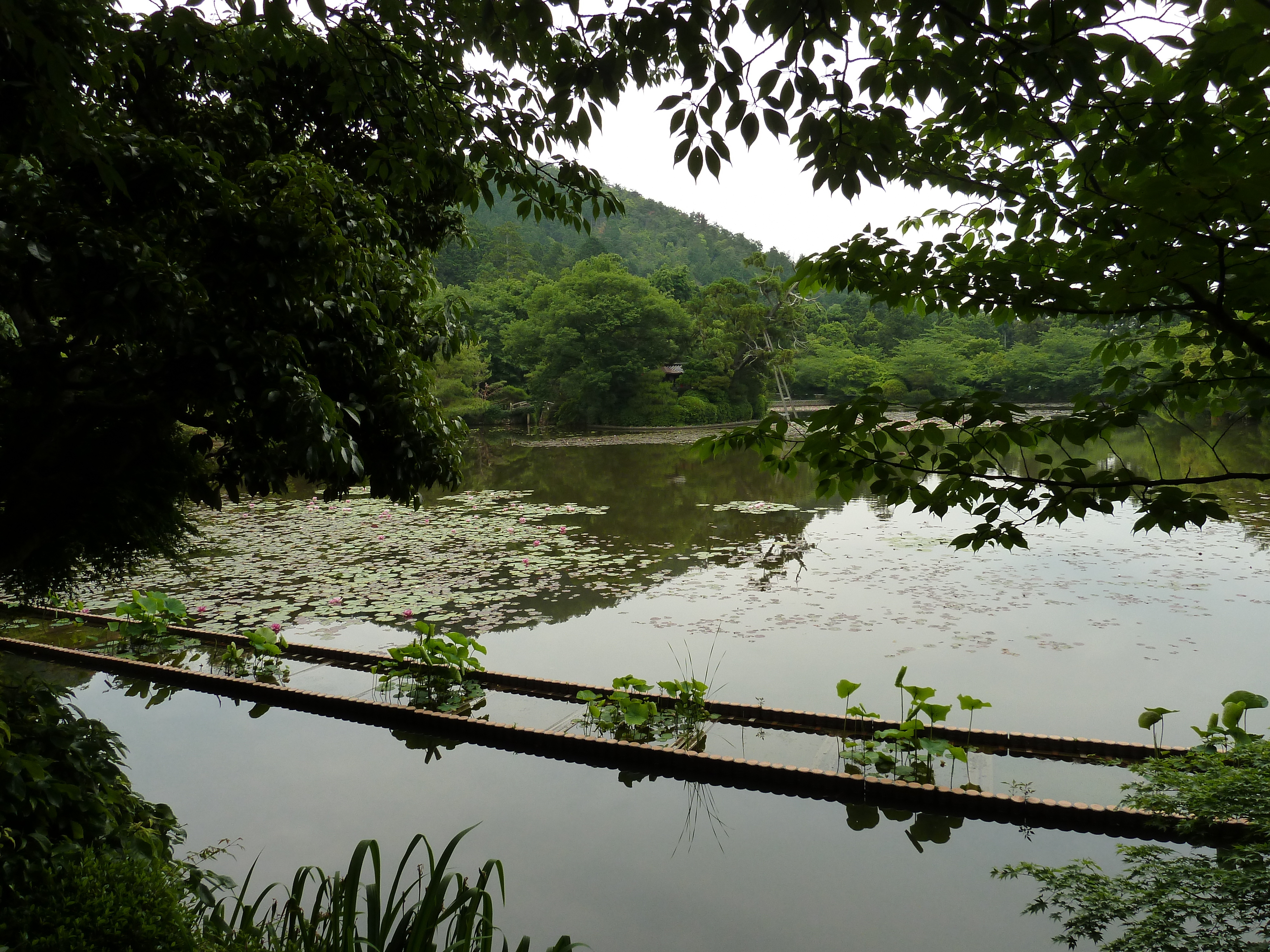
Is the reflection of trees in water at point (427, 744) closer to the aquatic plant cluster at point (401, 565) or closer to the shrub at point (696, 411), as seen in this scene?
the aquatic plant cluster at point (401, 565)

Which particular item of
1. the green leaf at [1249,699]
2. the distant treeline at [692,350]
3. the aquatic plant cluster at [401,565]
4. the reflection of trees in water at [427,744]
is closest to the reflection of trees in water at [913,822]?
the green leaf at [1249,699]

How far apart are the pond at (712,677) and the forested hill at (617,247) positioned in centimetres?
3196

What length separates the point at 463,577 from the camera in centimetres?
734

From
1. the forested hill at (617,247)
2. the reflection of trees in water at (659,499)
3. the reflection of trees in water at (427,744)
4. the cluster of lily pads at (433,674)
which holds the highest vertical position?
the forested hill at (617,247)

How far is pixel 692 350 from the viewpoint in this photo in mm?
29328

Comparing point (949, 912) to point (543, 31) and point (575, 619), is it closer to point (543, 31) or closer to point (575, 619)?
point (543, 31)

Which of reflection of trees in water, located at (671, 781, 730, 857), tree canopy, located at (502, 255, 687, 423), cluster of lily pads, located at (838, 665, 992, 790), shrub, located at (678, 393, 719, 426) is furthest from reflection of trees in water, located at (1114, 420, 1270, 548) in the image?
tree canopy, located at (502, 255, 687, 423)

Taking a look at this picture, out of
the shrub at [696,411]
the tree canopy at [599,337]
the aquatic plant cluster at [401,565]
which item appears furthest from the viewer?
the shrub at [696,411]

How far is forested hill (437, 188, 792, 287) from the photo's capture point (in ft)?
136

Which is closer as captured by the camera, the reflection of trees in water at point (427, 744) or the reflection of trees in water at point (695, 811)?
the reflection of trees in water at point (695, 811)

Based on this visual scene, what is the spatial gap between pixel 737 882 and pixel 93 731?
2274 mm

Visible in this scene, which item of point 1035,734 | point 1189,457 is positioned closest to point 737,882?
point 1035,734

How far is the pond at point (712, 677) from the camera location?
9.73 ft

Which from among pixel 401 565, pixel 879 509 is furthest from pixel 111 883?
pixel 879 509
